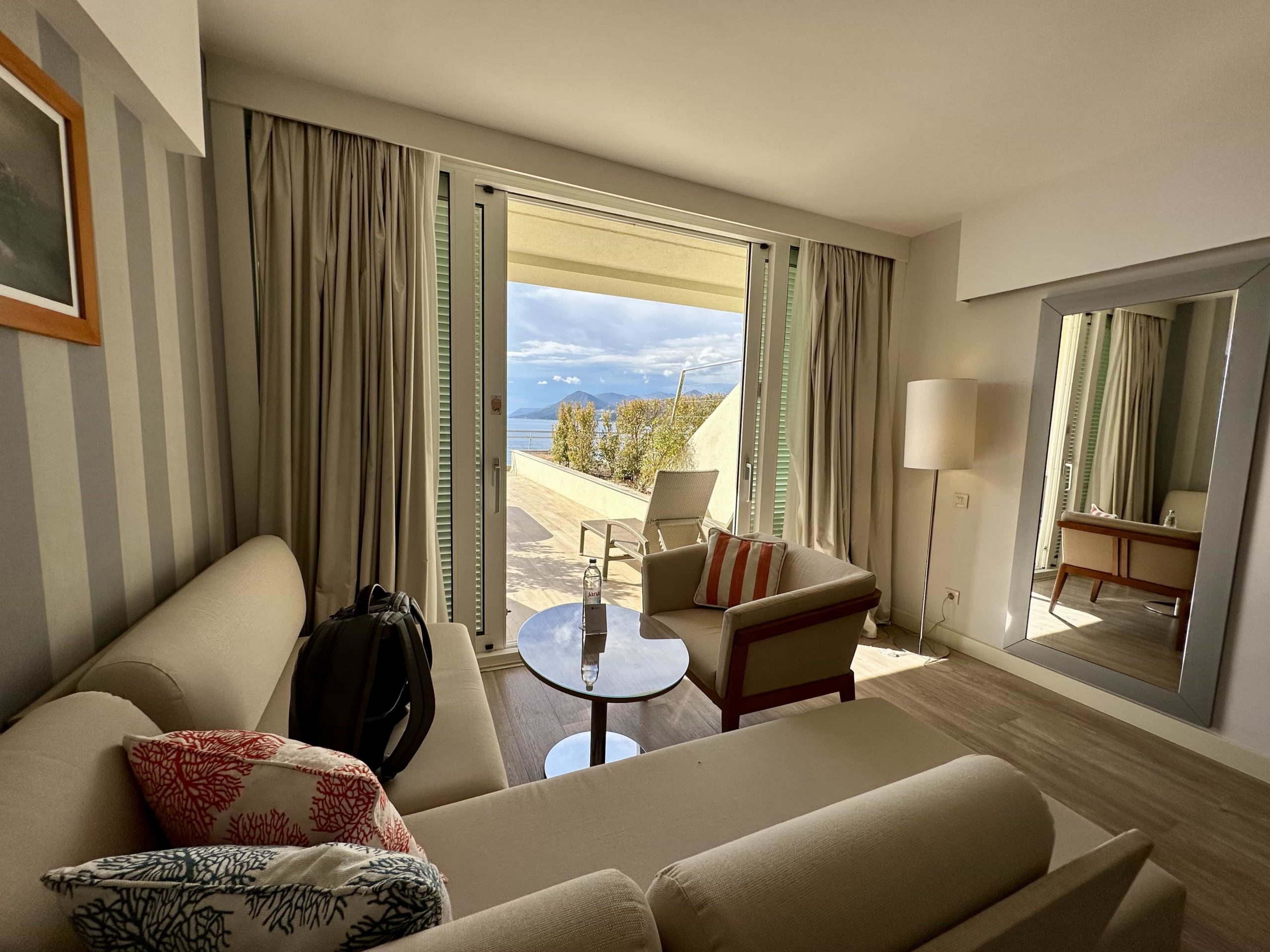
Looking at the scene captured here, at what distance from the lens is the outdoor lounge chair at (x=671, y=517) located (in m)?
3.68

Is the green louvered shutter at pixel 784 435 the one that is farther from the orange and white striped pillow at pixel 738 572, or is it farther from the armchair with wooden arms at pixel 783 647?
the armchair with wooden arms at pixel 783 647

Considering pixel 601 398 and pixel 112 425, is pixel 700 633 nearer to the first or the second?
pixel 112 425

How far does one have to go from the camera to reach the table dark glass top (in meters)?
1.73

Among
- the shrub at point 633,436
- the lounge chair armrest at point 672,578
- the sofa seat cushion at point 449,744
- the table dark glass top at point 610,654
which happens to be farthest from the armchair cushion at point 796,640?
the shrub at point 633,436

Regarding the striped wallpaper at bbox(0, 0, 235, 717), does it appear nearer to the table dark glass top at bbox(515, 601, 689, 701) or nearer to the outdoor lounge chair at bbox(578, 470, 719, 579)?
the table dark glass top at bbox(515, 601, 689, 701)

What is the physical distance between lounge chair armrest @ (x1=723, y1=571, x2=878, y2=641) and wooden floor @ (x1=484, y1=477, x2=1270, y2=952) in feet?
2.19

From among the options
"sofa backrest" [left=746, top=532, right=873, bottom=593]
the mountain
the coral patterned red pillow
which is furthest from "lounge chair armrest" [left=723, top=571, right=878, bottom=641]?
the mountain

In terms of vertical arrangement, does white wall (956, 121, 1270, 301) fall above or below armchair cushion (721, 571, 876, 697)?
above

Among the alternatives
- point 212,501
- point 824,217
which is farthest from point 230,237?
point 824,217

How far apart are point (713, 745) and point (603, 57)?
231 centimetres

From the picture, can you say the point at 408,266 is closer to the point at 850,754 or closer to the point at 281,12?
the point at 281,12

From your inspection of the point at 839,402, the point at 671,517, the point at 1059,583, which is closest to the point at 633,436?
the point at 671,517

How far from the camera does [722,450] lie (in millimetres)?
4137

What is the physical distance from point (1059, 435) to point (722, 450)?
78.3 inches
